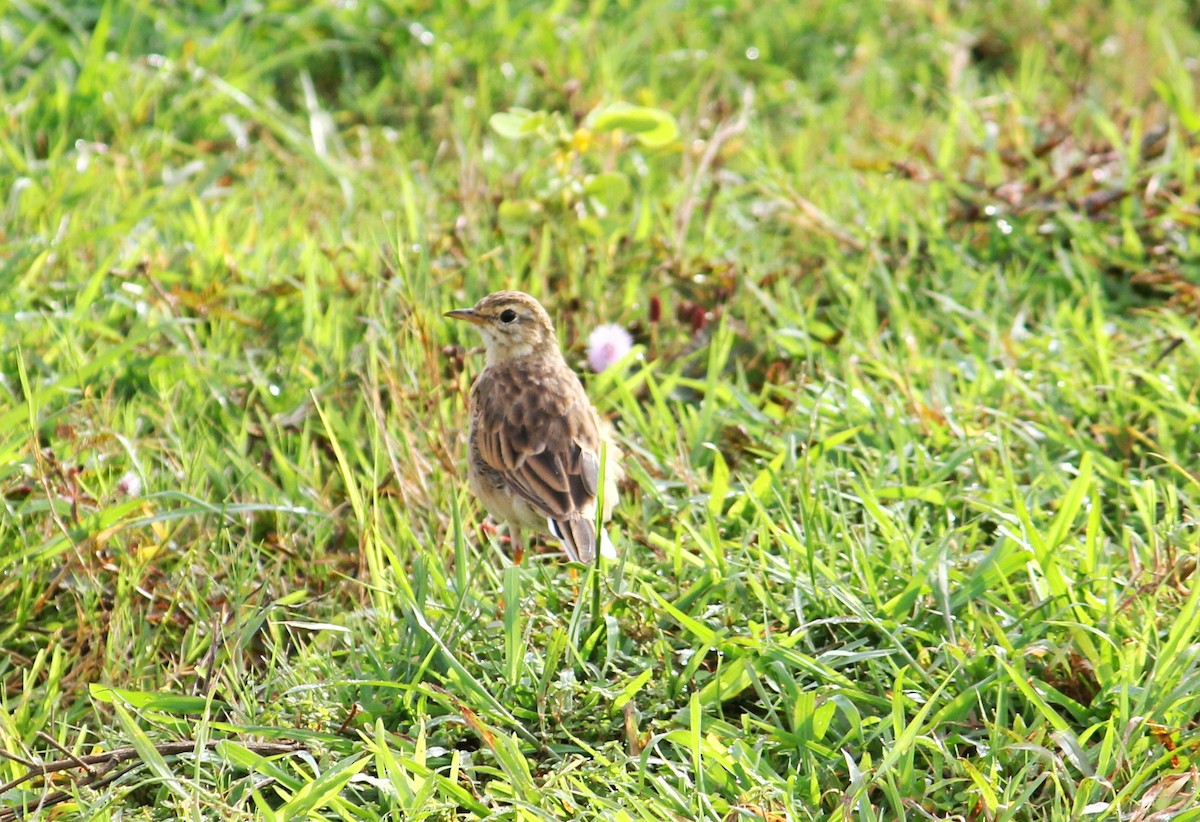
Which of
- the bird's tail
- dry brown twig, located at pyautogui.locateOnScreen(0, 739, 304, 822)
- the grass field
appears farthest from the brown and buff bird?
dry brown twig, located at pyautogui.locateOnScreen(0, 739, 304, 822)

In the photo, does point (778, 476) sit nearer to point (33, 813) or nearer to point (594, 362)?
A: point (594, 362)

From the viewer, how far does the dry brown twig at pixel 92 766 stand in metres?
3.29

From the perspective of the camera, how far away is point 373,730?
3490 millimetres

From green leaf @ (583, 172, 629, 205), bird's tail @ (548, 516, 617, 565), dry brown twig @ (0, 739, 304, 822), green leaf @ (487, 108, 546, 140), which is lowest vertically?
dry brown twig @ (0, 739, 304, 822)

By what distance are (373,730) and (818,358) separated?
2.47 metres

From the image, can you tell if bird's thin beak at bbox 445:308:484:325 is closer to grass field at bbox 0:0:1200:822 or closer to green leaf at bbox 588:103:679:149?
grass field at bbox 0:0:1200:822

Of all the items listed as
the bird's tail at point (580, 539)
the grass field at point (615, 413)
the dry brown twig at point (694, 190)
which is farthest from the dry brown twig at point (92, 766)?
the dry brown twig at point (694, 190)

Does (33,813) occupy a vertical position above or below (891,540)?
below

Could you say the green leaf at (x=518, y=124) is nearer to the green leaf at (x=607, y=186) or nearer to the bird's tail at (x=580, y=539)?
the green leaf at (x=607, y=186)

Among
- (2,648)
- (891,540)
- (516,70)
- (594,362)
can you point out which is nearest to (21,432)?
(2,648)

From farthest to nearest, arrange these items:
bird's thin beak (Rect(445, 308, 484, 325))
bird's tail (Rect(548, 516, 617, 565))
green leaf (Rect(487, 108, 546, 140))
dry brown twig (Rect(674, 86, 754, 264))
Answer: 1. dry brown twig (Rect(674, 86, 754, 264))
2. green leaf (Rect(487, 108, 546, 140))
3. bird's thin beak (Rect(445, 308, 484, 325))
4. bird's tail (Rect(548, 516, 617, 565))

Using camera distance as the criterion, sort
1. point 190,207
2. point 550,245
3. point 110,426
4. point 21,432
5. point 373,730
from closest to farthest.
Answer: point 373,730
point 21,432
point 110,426
point 550,245
point 190,207

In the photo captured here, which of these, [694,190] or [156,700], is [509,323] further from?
[156,700]

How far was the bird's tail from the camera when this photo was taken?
4035mm
